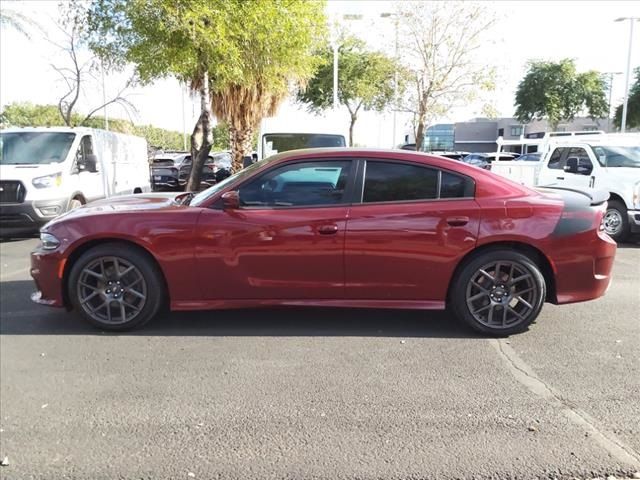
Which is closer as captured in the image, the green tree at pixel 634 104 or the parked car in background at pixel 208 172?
the parked car in background at pixel 208 172

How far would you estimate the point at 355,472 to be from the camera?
2.75 meters

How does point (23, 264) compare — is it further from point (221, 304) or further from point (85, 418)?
point (85, 418)

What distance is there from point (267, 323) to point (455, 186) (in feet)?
6.83

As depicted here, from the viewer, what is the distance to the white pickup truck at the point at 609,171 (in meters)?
9.44

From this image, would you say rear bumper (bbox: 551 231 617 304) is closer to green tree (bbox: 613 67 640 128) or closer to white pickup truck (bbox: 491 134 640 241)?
white pickup truck (bbox: 491 134 640 241)

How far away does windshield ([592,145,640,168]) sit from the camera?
32.1 feet

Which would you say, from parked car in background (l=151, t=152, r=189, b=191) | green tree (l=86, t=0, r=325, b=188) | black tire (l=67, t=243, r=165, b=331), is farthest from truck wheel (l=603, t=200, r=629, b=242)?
parked car in background (l=151, t=152, r=189, b=191)

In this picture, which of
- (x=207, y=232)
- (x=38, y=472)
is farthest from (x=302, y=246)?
(x=38, y=472)

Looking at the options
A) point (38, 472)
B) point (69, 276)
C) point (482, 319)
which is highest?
point (69, 276)

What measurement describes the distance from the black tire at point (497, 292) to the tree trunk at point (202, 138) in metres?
10.1

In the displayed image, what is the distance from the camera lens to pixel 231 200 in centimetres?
454

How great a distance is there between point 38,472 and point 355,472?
163 centimetres

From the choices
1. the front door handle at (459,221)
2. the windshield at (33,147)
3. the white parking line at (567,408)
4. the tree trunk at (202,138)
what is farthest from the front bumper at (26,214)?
the white parking line at (567,408)

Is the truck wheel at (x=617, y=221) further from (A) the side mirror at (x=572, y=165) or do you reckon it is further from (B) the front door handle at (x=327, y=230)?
(B) the front door handle at (x=327, y=230)
